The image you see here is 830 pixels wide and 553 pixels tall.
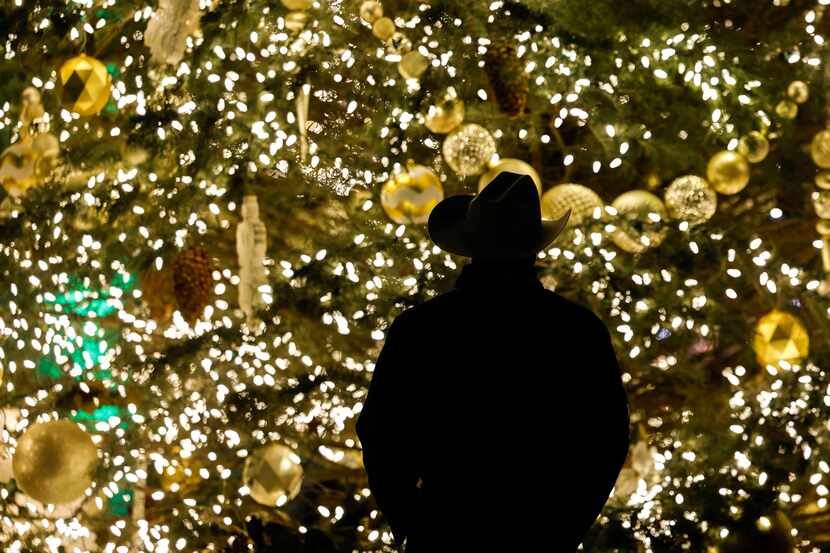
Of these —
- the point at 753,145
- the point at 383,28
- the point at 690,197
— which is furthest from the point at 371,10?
the point at 753,145

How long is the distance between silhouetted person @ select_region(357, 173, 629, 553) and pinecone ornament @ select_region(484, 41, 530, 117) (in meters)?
0.89

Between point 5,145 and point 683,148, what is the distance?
1.98 metres

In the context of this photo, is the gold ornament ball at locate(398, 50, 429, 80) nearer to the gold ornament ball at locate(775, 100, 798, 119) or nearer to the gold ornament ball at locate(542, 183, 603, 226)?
the gold ornament ball at locate(542, 183, 603, 226)

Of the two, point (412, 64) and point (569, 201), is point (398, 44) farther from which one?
point (569, 201)

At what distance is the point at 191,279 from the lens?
256 centimetres

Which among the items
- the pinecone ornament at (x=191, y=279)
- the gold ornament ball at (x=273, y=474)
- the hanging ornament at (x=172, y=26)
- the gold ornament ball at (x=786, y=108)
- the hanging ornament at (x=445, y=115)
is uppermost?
the hanging ornament at (x=172, y=26)

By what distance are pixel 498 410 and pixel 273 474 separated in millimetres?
1060

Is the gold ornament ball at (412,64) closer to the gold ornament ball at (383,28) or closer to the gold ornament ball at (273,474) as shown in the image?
the gold ornament ball at (383,28)

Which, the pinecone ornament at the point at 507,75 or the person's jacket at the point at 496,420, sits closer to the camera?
the person's jacket at the point at 496,420

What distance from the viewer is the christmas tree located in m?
2.50

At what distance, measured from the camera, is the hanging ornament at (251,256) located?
2525 millimetres

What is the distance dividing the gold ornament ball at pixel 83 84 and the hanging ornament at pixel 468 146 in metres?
0.89

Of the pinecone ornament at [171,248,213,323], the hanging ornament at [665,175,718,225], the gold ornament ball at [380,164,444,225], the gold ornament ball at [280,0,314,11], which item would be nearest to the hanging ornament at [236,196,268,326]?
the pinecone ornament at [171,248,213,323]

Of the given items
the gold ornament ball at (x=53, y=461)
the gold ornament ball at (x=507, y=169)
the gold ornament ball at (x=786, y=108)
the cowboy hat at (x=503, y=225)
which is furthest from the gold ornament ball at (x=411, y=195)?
the gold ornament ball at (x=53, y=461)
